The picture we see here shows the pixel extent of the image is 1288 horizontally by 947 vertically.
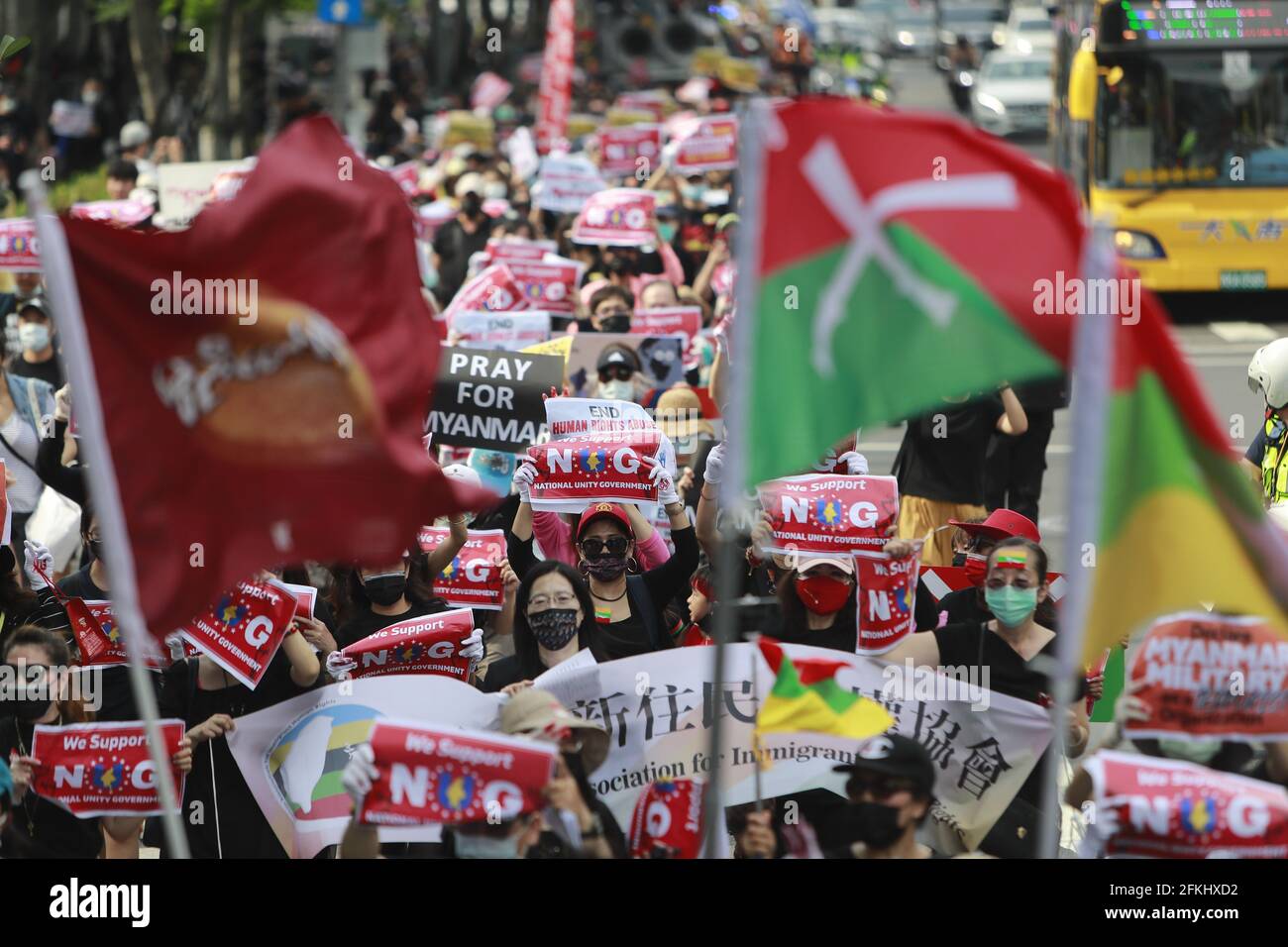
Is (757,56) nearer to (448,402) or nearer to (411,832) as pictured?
(448,402)

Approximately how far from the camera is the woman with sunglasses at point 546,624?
6.34 m

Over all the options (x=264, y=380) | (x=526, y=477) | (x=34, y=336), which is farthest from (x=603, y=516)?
(x=34, y=336)

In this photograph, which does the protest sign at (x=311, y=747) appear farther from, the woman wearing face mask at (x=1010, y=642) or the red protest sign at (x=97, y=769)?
the woman wearing face mask at (x=1010, y=642)

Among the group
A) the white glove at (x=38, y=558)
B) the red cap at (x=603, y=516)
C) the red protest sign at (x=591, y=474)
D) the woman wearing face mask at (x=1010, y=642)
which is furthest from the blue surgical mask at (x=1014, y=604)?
the white glove at (x=38, y=558)

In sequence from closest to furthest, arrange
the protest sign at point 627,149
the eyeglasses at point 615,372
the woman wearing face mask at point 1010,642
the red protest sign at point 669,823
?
the red protest sign at point 669,823
the woman wearing face mask at point 1010,642
the eyeglasses at point 615,372
the protest sign at point 627,149

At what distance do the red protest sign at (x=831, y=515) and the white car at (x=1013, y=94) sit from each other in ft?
109

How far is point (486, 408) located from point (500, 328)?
2.68m

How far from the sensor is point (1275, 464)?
27.2 feet

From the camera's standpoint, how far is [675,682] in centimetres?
611

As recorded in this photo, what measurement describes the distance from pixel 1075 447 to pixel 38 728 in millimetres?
2979

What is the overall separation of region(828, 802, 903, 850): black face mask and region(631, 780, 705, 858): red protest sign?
1.46 ft

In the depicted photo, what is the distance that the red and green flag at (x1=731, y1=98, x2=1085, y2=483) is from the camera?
4.52 m

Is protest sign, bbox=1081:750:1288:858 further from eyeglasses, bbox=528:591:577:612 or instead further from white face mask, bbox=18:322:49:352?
white face mask, bbox=18:322:49:352

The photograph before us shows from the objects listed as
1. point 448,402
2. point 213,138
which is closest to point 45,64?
point 213,138
